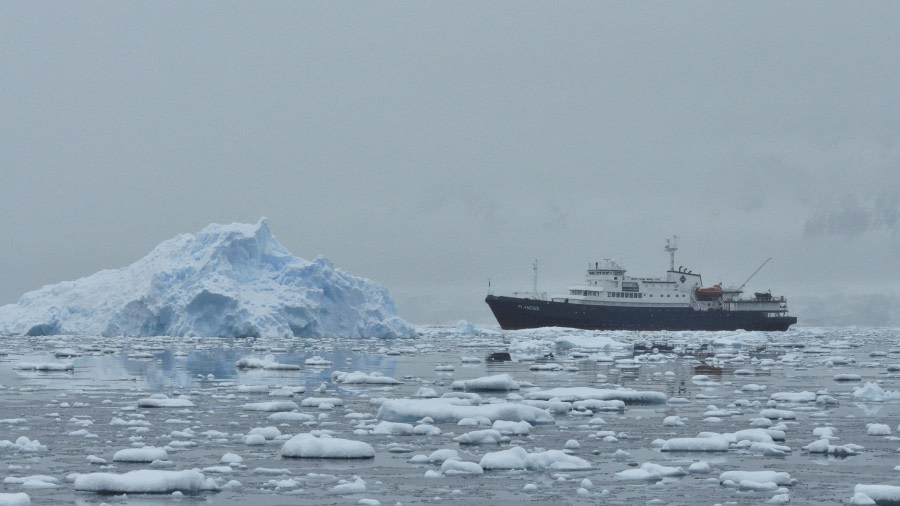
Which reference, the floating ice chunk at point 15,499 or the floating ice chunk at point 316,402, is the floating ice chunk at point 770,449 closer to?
the floating ice chunk at point 316,402

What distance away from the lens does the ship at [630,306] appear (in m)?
66.6

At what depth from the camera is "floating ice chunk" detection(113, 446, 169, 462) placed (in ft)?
34.4

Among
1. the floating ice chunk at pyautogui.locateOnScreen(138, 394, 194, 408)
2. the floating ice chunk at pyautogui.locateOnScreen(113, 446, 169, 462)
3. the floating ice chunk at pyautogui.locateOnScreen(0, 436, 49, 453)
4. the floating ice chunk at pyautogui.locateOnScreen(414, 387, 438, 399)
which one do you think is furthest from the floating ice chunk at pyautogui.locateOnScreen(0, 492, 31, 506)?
the floating ice chunk at pyautogui.locateOnScreen(414, 387, 438, 399)

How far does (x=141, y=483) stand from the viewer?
29.1 feet

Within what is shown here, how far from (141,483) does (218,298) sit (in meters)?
38.2

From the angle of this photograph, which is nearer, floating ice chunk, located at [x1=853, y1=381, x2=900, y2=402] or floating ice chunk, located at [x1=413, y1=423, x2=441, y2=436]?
floating ice chunk, located at [x1=413, y1=423, x2=441, y2=436]

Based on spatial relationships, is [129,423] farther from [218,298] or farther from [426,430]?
[218,298]

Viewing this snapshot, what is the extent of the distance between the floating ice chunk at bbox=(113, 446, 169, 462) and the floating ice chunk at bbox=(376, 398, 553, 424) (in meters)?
4.39

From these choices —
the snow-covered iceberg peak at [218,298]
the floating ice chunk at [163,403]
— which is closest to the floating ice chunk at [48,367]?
the floating ice chunk at [163,403]

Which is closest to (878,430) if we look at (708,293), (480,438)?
(480,438)

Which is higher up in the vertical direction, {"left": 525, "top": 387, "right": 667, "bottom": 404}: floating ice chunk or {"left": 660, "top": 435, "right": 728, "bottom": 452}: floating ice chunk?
{"left": 525, "top": 387, "right": 667, "bottom": 404}: floating ice chunk

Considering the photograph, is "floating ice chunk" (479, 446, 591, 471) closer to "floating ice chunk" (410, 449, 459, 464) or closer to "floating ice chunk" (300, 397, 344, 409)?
"floating ice chunk" (410, 449, 459, 464)

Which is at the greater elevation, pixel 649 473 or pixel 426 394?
pixel 426 394

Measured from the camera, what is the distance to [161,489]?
8852 mm
